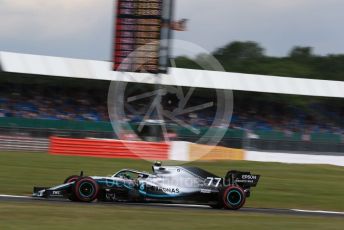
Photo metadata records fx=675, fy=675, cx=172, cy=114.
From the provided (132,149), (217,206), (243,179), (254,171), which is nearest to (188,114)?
(132,149)

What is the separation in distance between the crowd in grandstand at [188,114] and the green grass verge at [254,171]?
493cm

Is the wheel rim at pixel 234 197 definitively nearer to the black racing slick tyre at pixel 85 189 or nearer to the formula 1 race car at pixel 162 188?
the formula 1 race car at pixel 162 188

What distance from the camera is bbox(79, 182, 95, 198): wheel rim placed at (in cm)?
1285

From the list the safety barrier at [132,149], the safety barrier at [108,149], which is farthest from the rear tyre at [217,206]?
the safety barrier at [108,149]

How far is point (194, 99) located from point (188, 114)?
193 inches

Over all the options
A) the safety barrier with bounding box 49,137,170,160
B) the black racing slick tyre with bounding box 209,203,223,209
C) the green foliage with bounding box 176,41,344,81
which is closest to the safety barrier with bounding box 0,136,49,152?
the safety barrier with bounding box 49,137,170,160

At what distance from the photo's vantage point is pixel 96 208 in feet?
37.6

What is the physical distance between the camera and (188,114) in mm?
32094

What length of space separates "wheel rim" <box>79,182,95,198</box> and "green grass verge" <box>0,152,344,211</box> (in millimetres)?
2321

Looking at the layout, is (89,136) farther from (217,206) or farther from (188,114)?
(217,206)

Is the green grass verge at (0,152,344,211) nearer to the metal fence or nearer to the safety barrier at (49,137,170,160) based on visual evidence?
the safety barrier at (49,137,170,160)

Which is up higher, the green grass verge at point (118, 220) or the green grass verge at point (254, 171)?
the green grass verge at point (254, 171)

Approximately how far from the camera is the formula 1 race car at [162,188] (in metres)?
12.9

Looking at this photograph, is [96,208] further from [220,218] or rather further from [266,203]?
[266,203]
